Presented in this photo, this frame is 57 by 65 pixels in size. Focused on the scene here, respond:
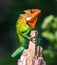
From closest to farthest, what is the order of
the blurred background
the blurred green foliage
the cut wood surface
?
the cut wood surface
the blurred green foliage
the blurred background

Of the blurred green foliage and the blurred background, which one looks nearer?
the blurred green foliage

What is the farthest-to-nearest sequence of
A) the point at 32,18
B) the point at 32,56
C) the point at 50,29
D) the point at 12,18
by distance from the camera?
the point at 12,18 → the point at 50,29 → the point at 32,18 → the point at 32,56

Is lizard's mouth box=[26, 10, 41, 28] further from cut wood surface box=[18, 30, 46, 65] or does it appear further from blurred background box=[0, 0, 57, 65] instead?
blurred background box=[0, 0, 57, 65]

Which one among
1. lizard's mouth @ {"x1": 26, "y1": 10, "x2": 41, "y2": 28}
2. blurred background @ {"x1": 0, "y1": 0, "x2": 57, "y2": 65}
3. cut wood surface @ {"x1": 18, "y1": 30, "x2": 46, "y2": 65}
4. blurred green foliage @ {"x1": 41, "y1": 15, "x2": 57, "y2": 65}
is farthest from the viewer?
blurred background @ {"x1": 0, "y1": 0, "x2": 57, "y2": 65}

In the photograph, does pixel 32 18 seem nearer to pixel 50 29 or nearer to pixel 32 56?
pixel 32 56

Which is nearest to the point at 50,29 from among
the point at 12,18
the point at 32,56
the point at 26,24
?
the point at 26,24

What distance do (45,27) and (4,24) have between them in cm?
285

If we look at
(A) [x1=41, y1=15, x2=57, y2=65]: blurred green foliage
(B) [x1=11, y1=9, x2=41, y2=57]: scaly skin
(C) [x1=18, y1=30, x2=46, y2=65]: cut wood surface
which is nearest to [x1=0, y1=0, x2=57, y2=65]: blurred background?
(A) [x1=41, y1=15, x2=57, y2=65]: blurred green foliage

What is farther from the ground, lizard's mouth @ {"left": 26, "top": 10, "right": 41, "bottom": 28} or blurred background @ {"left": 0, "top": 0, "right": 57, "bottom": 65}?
lizard's mouth @ {"left": 26, "top": 10, "right": 41, "bottom": 28}

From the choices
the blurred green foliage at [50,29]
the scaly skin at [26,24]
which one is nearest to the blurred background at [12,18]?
the blurred green foliage at [50,29]

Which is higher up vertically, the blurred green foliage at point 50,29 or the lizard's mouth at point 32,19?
the lizard's mouth at point 32,19

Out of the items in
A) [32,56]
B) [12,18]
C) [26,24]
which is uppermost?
[26,24]

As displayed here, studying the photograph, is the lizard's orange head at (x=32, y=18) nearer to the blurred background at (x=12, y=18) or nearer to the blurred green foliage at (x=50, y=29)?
the blurred green foliage at (x=50, y=29)

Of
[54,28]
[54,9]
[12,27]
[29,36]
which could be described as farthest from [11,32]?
[29,36]
